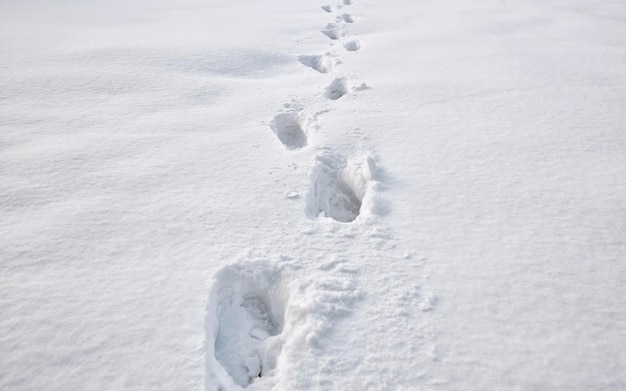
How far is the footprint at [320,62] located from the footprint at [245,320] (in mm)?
2616

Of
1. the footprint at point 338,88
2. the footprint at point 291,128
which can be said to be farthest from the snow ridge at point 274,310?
the footprint at point 338,88

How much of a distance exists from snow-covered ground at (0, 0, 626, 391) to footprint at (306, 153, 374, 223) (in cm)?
1

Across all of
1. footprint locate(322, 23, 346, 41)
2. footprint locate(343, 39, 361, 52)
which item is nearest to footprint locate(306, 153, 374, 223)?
footprint locate(343, 39, 361, 52)

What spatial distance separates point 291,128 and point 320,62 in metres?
1.41

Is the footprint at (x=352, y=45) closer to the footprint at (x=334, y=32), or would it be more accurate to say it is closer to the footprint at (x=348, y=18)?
the footprint at (x=334, y=32)

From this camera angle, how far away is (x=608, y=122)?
2.42 m

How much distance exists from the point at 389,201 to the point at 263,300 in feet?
2.52

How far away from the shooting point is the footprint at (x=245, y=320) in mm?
1304

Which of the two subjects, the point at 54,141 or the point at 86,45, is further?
the point at 86,45

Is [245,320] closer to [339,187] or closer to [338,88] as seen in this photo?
[339,187]

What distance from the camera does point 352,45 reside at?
4246 mm

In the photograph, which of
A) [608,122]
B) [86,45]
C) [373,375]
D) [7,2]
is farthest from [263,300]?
[7,2]

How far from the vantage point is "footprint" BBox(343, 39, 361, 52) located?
4.17m

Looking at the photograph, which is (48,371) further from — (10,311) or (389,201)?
(389,201)
